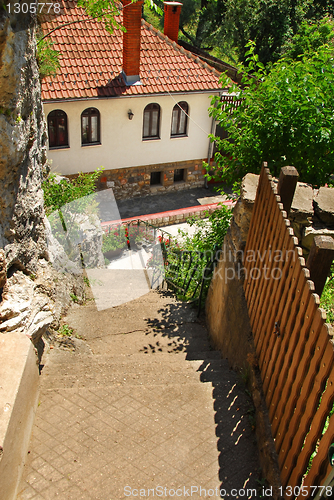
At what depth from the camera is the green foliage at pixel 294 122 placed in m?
5.17

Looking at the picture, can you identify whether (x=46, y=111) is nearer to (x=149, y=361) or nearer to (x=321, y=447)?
(x=149, y=361)

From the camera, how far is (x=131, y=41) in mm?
12789

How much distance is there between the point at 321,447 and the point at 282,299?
124 cm

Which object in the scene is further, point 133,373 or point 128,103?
point 128,103

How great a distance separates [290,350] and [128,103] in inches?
477

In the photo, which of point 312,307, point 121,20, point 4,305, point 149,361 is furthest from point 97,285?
point 121,20

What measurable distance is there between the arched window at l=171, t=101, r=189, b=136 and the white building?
3 cm

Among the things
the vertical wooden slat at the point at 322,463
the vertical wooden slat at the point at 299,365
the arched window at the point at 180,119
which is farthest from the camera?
the arched window at the point at 180,119

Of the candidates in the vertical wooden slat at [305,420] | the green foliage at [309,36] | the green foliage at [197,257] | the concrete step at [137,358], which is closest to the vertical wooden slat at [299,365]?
the vertical wooden slat at [305,420]

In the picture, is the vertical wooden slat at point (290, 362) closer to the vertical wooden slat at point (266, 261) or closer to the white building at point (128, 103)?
the vertical wooden slat at point (266, 261)

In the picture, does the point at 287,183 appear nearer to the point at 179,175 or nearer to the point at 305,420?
the point at 305,420

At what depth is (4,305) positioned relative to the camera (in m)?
3.98

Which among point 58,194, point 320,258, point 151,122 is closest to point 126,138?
point 151,122

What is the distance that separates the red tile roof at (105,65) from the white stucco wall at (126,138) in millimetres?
406
